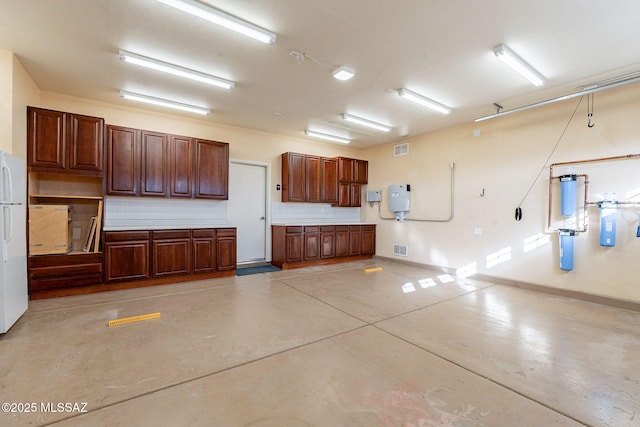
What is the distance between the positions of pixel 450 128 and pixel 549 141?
5.71 ft

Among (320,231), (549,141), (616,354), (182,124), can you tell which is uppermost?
(182,124)

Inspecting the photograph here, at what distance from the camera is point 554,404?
1.76 metres

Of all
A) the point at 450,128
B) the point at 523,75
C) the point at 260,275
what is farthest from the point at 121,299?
the point at 450,128

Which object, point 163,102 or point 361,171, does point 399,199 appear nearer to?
point 361,171

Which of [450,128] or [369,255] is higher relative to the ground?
[450,128]

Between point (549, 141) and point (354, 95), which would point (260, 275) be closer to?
point (354, 95)

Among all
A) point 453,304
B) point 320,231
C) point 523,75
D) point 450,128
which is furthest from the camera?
point 320,231

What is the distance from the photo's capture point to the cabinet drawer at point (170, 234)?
4.41 metres

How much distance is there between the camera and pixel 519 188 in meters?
4.59

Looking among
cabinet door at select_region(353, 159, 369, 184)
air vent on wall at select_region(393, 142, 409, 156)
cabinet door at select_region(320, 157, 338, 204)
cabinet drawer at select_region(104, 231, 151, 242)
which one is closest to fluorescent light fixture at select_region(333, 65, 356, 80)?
cabinet door at select_region(320, 157, 338, 204)

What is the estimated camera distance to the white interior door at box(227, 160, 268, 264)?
593 centimetres

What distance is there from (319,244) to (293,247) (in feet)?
2.25

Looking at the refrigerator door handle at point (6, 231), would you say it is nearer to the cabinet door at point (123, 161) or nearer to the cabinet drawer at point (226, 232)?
the cabinet door at point (123, 161)

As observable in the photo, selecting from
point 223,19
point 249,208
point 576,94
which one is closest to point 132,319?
point 223,19
